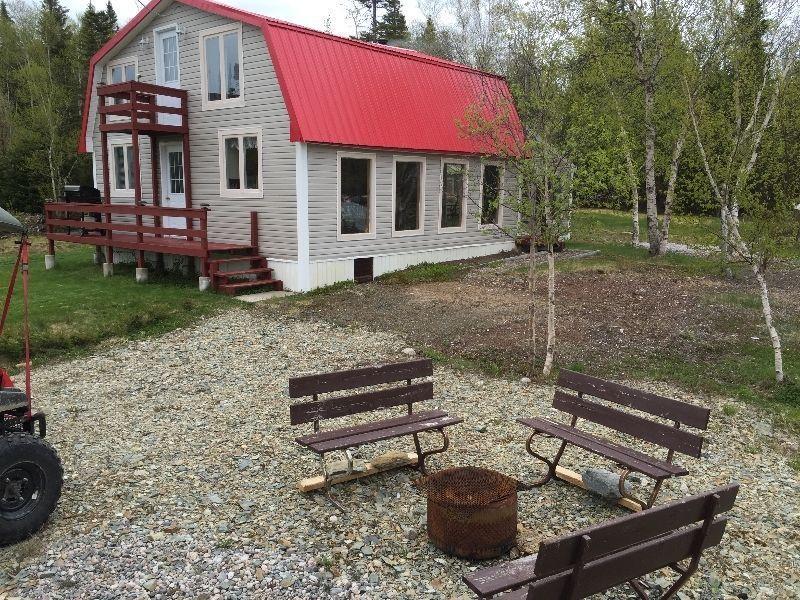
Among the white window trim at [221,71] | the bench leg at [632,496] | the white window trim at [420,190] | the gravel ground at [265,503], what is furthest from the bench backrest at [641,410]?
the white window trim at [221,71]

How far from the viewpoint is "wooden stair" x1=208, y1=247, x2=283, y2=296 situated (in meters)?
14.0

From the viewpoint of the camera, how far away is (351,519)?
→ 497 cm

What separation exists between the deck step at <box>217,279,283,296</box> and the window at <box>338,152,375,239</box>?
1964mm

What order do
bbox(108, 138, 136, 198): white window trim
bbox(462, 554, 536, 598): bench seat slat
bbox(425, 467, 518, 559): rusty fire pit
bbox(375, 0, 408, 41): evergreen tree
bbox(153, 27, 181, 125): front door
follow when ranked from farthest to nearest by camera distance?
1. bbox(375, 0, 408, 41): evergreen tree
2. bbox(108, 138, 136, 198): white window trim
3. bbox(153, 27, 181, 125): front door
4. bbox(425, 467, 518, 559): rusty fire pit
5. bbox(462, 554, 536, 598): bench seat slat

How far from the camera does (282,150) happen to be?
46.9 feet

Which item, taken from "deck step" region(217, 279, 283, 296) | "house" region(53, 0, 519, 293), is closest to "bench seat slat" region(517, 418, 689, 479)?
"house" region(53, 0, 519, 293)

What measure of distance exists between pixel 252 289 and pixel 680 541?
12.0 metres

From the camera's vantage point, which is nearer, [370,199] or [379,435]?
[379,435]

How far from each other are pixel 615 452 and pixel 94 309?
34.8 ft

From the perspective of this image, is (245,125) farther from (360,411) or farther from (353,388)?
(360,411)

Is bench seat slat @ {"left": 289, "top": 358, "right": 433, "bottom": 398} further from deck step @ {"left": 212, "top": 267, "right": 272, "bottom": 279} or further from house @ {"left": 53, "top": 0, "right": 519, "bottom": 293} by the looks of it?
deck step @ {"left": 212, "top": 267, "right": 272, "bottom": 279}

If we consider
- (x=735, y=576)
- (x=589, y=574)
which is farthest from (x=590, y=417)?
(x=589, y=574)

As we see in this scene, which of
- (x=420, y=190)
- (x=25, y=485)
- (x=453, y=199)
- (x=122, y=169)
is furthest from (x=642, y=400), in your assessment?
(x=122, y=169)

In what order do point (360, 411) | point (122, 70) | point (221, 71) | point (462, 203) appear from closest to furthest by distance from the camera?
point (360, 411)
point (221, 71)
point (462, 203)
point (122, 70)
